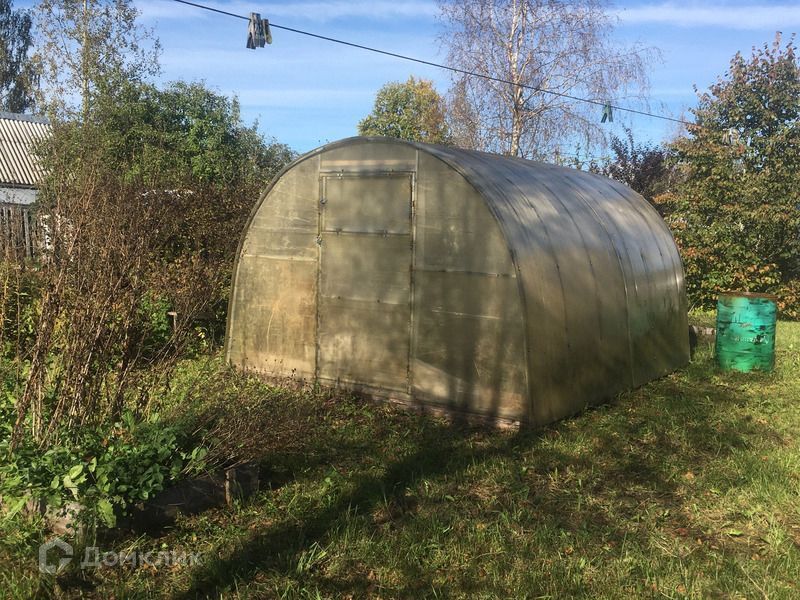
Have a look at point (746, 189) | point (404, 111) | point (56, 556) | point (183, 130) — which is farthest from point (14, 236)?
point (404, 111)

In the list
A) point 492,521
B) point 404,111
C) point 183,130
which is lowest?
point 492,521

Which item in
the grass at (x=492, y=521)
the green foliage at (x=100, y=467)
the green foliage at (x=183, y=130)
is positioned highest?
the green foliage at (x=183, y=130)

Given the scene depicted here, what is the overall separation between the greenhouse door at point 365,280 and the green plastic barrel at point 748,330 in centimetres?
453

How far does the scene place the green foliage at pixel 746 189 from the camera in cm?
1573

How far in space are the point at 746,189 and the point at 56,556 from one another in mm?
16083

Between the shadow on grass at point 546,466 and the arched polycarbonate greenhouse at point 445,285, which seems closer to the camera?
the shadow on grass at point 546,466

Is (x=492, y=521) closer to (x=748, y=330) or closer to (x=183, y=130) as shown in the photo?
(x=748, y=330)

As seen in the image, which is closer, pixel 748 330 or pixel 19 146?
pixel 748 330

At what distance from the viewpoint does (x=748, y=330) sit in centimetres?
886

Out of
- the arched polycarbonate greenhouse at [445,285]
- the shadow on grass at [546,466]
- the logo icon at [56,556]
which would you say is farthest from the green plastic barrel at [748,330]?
the logo icon at [56,556]

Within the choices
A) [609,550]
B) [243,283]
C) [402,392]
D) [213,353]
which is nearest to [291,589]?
[609,550]

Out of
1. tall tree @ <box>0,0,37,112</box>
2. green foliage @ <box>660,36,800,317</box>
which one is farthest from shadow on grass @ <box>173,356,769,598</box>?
tall tree @ <box>0,0,37,112</box>

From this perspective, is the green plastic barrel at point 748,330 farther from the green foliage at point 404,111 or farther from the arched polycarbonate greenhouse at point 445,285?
the green foliage at point 404,111

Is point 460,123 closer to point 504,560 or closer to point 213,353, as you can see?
point 213,353
